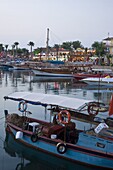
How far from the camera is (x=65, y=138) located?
627 inches

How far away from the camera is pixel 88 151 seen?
1466cm

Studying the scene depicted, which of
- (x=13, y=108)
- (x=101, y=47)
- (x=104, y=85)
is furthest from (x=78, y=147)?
(x=101, y=47)

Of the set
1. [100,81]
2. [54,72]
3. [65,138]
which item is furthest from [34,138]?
[54,72]

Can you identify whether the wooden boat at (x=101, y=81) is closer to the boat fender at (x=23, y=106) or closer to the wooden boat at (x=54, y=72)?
the wooden boat at (x=54, y=72)

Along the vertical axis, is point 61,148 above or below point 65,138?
below

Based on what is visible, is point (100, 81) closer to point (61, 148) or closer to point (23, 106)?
point (23, 106)

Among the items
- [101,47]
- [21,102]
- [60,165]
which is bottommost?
[60,165]

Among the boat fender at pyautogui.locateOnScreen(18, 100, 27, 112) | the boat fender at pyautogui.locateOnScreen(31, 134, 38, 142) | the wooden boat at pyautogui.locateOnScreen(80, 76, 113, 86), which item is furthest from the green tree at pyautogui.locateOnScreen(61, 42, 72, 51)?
the boat fender at pyautogui.locateOnScreen(31, 134, 38, 142)

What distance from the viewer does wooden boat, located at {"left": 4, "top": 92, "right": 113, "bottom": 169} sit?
1473cm

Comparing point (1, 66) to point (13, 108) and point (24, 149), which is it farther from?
point (24, 149)

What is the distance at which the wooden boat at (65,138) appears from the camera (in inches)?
580

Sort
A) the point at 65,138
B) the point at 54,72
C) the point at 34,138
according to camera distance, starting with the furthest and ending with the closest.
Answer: the point at 54,72 → the point at 34,138 → the point at 65,138

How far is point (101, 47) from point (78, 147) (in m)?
90.6

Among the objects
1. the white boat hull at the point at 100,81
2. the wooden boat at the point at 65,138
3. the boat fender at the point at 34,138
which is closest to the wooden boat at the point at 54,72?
the white boat hull at the point at 100,81
